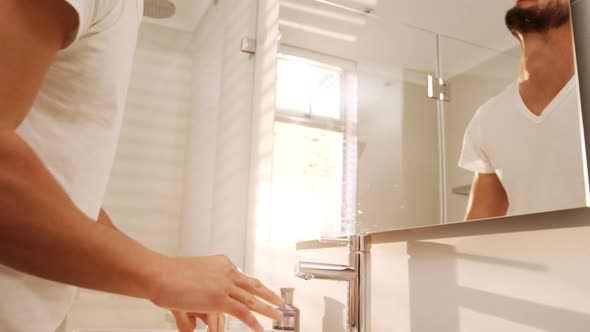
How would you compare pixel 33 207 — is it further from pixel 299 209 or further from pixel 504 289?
pixel 299 209

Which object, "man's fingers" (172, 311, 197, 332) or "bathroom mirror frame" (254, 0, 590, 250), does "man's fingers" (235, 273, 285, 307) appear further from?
"bathroom mirror frame" (254, 0, 590, 250)

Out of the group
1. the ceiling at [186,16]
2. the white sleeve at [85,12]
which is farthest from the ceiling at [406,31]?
the ceiling at [186,16]

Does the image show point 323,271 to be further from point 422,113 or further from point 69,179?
point 69,179

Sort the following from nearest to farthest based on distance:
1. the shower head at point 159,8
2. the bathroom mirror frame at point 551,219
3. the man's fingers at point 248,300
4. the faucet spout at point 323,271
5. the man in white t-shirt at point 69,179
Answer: the man in white t-shirt at point 69,179 < the man's fingers at point 248,300 < the bathroom mirror frame at point 551,219 < the faucet spout at point 323,271 < the shower head at point 159,8

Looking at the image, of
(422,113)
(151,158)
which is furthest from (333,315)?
(151,158)

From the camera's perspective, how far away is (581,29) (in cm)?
69

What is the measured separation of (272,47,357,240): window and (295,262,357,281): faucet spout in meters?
0.24

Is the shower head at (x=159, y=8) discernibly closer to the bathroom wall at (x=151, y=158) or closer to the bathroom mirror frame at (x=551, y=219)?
the bathroom wall at (x=151, y=158)

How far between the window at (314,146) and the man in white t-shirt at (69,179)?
26.3 inches

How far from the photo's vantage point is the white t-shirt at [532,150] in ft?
2.19

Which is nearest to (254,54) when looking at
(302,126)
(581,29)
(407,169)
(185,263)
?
(302,126)

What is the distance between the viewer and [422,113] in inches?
38.7

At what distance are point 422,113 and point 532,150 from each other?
11.2 inches

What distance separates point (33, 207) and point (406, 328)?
0.70 metres
